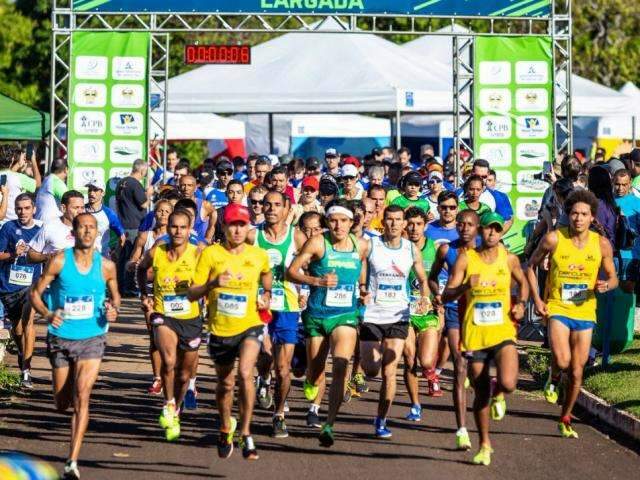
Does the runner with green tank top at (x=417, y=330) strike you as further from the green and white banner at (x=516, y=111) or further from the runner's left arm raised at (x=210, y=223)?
the green and white banner at (x=516, y=111)

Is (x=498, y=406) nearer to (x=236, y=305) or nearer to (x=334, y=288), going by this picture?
(x=334, y=288)

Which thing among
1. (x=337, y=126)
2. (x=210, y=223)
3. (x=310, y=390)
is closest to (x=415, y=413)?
(x=310, y=390)

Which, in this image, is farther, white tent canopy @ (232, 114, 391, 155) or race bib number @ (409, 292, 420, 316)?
white tent canopy @ (232, 114, 391, 155)

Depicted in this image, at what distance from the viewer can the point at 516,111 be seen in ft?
75.5

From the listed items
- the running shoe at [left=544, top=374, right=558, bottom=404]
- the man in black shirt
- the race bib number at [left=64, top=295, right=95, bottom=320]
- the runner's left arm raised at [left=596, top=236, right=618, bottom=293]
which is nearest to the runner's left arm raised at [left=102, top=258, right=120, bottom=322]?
the race bib number at [left=64, top=295, right=95, bottom=320]

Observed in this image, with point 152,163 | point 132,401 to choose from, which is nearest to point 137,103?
point 152,163

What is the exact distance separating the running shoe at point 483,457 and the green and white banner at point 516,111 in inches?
483

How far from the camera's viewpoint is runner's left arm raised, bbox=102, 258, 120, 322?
423 inches

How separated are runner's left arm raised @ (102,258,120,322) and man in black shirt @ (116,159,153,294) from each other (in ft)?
34.4

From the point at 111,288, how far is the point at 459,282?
2.53m

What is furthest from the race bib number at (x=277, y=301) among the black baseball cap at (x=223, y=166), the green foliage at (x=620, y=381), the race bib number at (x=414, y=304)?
the black baseball cap at (x=223, y=166)

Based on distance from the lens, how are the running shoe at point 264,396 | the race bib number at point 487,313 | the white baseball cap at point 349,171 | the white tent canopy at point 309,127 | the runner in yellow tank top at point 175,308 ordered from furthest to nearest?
the white tent canopy at point 309,127, the white baseball cap at point 349,171, the running shoe at point 264,396, the runner in yellow tank top at point 175,308, the race bib number at point 487,313

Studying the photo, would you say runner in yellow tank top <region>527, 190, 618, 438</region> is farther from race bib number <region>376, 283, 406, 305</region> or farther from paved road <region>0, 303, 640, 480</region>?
race bib number <region>376, 283, 406, 305</region>

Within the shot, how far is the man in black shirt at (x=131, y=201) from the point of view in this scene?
21.8 metres
